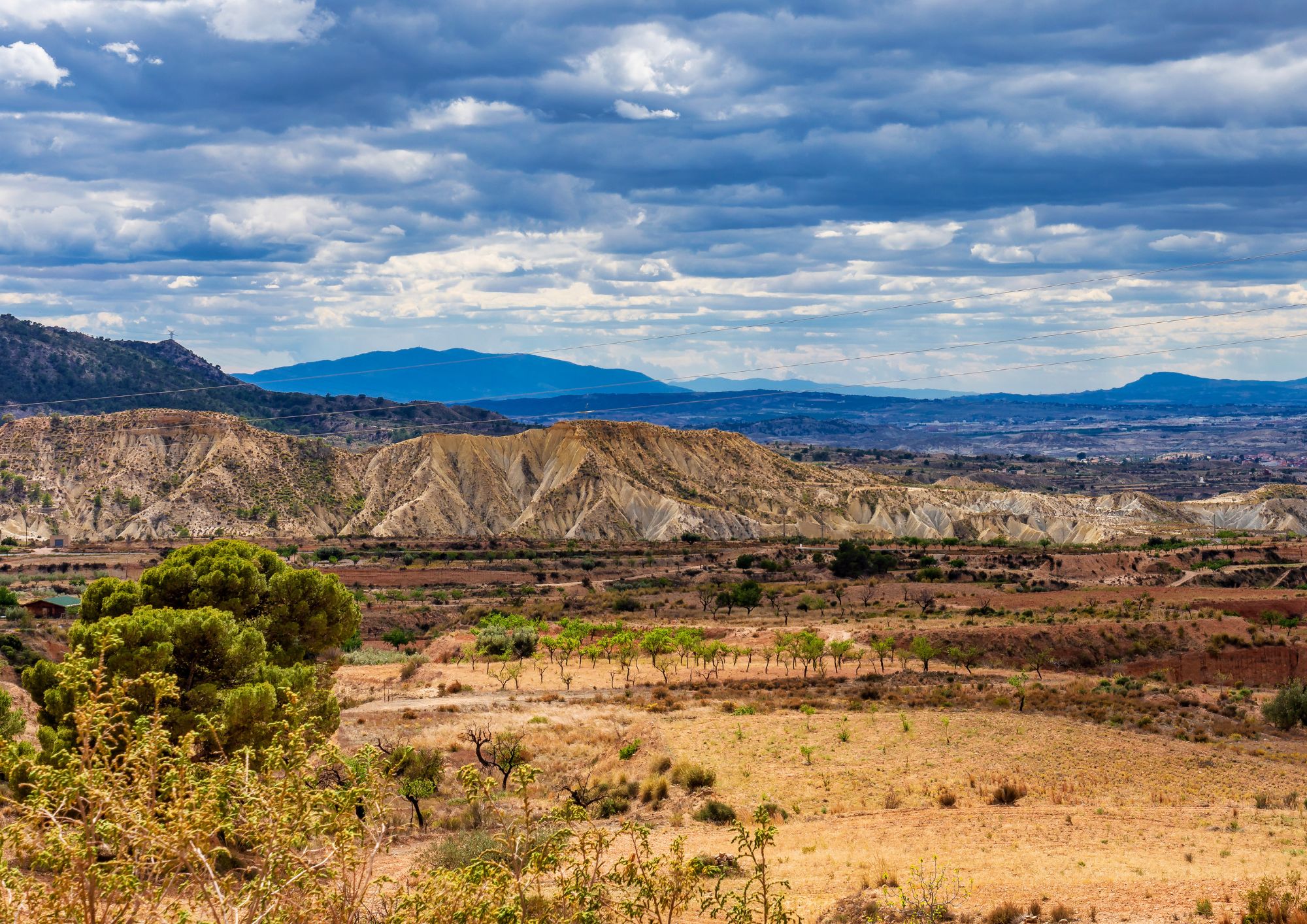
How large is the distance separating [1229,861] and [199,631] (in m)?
24.2

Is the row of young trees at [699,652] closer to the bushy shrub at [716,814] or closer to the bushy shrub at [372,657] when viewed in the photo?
the bushy shrub at [372,657]

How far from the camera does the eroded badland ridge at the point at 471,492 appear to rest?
431 ft

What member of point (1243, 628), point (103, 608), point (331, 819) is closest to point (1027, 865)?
point (331, 819)

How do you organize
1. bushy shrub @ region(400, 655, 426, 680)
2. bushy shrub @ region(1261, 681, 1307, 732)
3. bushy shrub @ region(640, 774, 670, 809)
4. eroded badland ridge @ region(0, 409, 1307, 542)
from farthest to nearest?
eroded badland ridge @ region(0, 409, 1307, 542) < bushy shrub @ region(400, 655, 426, 680) < bushy shrub @ region(1261, 681, 1307, 732) < bushy shrub @ region(640, 774, 670, 809)

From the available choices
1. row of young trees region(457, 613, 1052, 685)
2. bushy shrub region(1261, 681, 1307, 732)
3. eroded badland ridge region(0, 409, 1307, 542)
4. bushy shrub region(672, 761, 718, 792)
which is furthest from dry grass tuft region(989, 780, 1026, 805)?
eroded badland ridge region(0, 409, 1307, 542)

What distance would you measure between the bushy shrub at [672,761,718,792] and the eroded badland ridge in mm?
97567

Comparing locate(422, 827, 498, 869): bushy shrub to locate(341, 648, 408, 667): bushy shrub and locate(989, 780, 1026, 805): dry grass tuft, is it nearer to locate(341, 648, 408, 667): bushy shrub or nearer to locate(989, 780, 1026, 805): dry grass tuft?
locate(989, 780, 1026, 805): dry grass tuft

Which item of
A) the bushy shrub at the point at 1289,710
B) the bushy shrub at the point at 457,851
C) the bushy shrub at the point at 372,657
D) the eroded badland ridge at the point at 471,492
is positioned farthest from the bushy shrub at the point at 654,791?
the eroded badland ridge at the point at 471,492

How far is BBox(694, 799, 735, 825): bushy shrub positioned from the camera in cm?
2922

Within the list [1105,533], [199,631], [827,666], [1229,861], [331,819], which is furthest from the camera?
[1105,533]

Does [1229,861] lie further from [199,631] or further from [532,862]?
[199,631]

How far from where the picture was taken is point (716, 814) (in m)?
29.4

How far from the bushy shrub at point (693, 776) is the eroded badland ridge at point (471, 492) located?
9757 cm

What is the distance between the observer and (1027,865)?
22.9 meters
